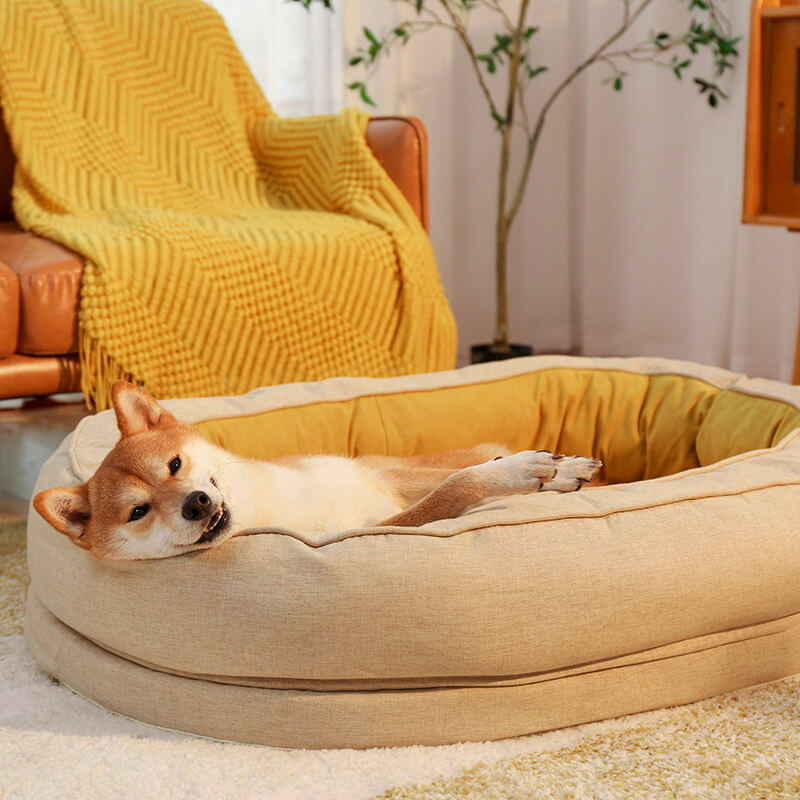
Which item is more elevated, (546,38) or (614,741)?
(546,38)

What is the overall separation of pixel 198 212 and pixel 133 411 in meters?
1.50

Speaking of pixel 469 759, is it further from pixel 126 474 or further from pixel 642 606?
pixel 126 474

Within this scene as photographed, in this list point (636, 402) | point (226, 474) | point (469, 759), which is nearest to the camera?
point (469, 759)

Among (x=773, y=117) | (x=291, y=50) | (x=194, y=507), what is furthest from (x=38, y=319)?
(x=291, y=50)

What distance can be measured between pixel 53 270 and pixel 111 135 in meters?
0.76

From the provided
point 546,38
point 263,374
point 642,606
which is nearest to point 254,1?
point 546,38

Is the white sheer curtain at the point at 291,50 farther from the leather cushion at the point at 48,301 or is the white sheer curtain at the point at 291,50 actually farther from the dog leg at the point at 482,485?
the dog leg at the point at 482,485

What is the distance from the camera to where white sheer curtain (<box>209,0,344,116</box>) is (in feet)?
12.2

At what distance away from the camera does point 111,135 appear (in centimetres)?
286

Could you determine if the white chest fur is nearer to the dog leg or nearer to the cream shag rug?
the dog leg

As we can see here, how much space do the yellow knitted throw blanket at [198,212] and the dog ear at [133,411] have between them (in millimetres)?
795

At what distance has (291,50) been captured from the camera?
3.75 metres

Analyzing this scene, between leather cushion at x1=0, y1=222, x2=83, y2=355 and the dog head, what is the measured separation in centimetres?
89

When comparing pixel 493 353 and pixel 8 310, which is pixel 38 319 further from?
pixel 493 353
